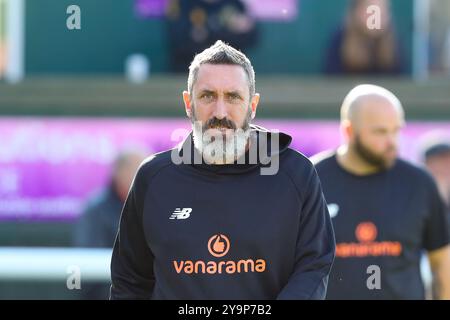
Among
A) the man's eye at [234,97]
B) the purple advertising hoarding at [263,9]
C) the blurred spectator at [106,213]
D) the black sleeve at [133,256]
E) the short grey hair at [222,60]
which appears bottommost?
the blurred spectator at [106,213]

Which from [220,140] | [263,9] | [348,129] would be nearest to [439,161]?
[348,129]

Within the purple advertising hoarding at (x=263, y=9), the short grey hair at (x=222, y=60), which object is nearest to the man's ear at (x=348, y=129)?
the short grey hair at (x=222, y=60)

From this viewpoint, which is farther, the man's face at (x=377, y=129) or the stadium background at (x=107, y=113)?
the stadium background at (x=107, y=113)

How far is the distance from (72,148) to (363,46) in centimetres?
274

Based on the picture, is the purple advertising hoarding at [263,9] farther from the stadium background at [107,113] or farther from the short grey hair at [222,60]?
the short grey hair at [222,60]

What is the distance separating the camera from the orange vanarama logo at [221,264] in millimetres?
4527

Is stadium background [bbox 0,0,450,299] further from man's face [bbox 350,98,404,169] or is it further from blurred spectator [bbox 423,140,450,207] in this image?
man's face [bbox 350,98,404,169]

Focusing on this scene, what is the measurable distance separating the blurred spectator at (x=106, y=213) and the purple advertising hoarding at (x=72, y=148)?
0.97 feet

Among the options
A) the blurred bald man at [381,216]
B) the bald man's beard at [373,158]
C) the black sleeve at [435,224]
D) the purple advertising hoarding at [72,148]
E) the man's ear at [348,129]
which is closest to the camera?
the blurred bald man at [381,216]

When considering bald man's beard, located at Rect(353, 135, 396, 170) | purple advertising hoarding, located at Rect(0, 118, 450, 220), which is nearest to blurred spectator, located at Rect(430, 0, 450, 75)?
purple advertising hoarding, located at Rect(0, 118, 450, 220)

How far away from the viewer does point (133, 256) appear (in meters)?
4.76
